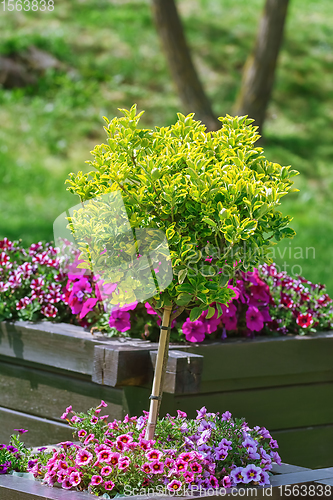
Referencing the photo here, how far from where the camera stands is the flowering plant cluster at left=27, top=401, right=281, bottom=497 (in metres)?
1.82

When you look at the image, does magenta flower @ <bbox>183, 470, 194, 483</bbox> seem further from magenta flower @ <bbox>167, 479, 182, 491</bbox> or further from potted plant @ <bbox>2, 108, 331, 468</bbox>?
potted plant @ <bbox>2, 108, 331, 468</bbox>

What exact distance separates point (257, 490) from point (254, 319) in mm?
1074

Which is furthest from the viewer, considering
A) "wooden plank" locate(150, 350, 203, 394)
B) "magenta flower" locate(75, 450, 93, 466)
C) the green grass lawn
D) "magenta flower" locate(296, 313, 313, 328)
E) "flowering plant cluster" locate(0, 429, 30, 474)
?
the green grass lawn

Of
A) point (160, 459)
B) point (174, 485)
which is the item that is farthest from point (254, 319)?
point (174, 485)

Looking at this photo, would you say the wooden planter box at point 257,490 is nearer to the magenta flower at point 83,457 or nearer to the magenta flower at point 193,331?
the magenta flower at point 83,457

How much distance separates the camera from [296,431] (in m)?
2.82

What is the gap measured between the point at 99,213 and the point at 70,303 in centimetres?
113

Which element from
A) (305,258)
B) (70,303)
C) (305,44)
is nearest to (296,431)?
(70,303)

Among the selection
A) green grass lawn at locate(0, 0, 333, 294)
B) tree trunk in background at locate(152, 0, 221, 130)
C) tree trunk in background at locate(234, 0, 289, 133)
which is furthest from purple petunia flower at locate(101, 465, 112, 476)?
tree trunk in background at locate(234, 0, 289, 133)

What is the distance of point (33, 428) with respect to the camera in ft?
9.31

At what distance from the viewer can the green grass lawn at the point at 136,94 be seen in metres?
8.16

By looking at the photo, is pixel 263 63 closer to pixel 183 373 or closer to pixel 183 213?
pixel 183 373

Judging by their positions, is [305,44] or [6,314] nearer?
[6,314]

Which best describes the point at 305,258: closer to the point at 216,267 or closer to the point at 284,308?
the point at 284,308
